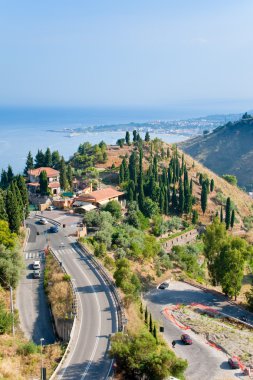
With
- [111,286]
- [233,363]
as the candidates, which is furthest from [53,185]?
[233,363]

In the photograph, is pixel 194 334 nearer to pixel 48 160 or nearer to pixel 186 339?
pixel 186 339

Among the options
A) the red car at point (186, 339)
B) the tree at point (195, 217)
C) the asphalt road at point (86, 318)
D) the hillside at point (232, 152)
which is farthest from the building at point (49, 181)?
the hillside at point (232, 152)

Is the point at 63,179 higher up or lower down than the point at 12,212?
higher up

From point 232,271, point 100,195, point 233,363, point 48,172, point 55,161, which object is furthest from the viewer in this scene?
point 55,161

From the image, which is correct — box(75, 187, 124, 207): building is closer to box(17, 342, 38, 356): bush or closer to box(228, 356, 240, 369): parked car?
box(228, 356, 240, 369): parked car

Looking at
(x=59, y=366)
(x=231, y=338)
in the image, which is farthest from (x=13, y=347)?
(x=231, y=338)

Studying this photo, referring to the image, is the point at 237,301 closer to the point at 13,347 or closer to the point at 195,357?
the point at 195,357
